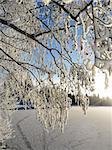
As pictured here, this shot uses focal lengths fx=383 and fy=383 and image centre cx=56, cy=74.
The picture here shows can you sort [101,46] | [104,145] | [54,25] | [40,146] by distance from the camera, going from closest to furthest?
1. [101,46]
2. [54,25]
3. [40,146]
4. [104,145]

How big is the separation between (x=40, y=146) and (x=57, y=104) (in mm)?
24099

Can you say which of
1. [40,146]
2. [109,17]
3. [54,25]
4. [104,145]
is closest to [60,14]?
[54,25]

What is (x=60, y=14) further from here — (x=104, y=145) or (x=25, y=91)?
(x=104, y=145)

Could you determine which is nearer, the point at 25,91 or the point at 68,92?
the point at 68,92

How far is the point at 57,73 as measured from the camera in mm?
5301

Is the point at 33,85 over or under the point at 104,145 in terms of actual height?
over

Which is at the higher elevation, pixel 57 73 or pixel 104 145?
pixel 57 73

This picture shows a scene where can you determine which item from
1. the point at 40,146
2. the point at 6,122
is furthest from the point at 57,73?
the point at 40,146

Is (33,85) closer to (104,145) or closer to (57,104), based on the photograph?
(57,104)

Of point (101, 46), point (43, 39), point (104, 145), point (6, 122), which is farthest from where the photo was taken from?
point (104, 145)

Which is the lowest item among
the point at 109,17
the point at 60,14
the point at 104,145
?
the point at 104,145

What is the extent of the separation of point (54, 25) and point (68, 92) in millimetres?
922

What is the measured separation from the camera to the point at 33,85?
18.6 ft

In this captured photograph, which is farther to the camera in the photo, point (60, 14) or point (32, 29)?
point (32, 29)
